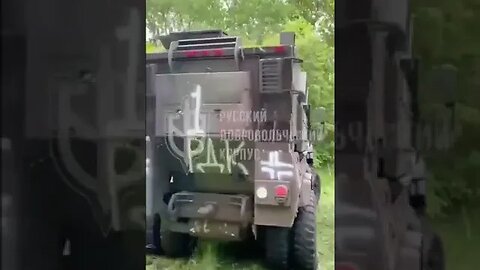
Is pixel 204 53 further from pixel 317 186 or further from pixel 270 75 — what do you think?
pixel 317 186

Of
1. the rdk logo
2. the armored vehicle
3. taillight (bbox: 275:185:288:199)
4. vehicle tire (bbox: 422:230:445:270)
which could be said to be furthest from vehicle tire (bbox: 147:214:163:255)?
vehicle tire (bbox: 422:230:445:270)

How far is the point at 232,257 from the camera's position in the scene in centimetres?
111

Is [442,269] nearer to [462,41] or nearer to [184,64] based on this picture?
[462,41]

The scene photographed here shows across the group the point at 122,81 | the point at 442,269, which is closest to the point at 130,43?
the point at 122,81

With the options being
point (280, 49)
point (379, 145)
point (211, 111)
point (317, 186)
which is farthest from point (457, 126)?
point (211, 111)

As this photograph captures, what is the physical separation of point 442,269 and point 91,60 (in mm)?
674

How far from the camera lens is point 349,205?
89cm

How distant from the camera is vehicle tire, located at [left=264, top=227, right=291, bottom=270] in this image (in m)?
1.05

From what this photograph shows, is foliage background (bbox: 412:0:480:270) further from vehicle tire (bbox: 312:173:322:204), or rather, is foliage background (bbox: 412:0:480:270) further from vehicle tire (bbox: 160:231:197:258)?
vehicle tire (bbox: 160:231:197:258)

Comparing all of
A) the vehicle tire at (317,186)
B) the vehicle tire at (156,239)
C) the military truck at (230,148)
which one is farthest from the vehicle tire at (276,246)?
the vehicle tire at (156,239)

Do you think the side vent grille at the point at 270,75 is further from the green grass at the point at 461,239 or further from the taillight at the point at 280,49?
the green grass at the point at 461,239

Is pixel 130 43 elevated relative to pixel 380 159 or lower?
elevated

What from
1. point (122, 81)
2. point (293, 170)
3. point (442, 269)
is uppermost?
point (122, 81)

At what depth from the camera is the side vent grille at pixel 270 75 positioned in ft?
3.55
